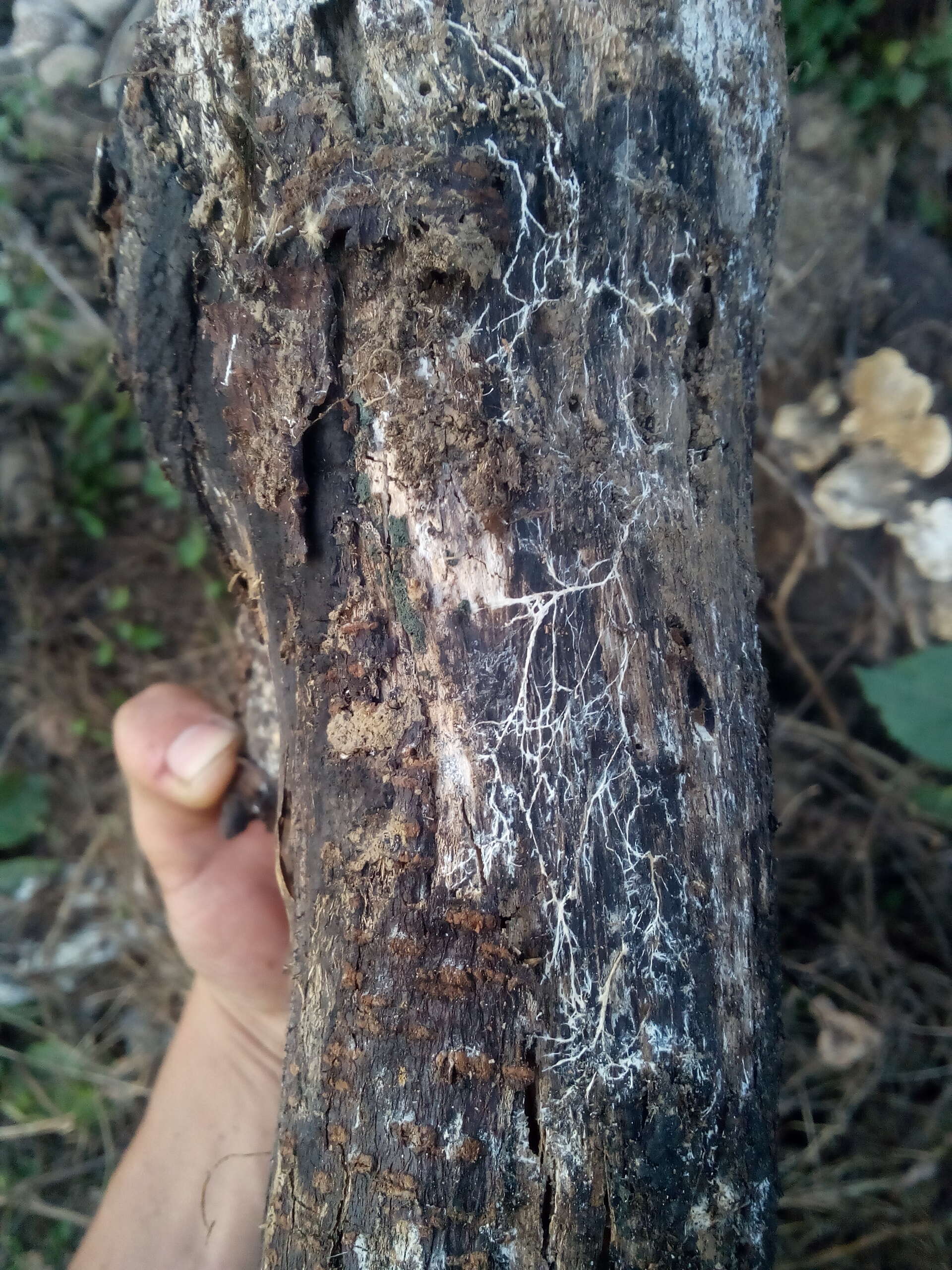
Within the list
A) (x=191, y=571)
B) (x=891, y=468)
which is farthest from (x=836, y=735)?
(x=191, y=571)

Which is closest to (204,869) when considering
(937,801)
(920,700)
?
(920,700)

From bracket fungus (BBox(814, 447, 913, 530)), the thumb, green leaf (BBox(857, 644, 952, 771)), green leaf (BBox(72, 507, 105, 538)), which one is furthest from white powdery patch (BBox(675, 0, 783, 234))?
green leaf (BBox(72, 507, 105, 538))

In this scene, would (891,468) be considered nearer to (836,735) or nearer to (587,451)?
(836,735)

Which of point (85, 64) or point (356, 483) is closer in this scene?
point (356, 483)

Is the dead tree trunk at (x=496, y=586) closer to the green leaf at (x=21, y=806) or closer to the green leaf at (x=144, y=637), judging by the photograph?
the green leaf at (x=144, y=637)

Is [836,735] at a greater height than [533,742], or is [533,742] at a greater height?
[533,742]

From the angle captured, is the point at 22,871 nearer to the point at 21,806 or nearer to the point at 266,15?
the point at 21,806
